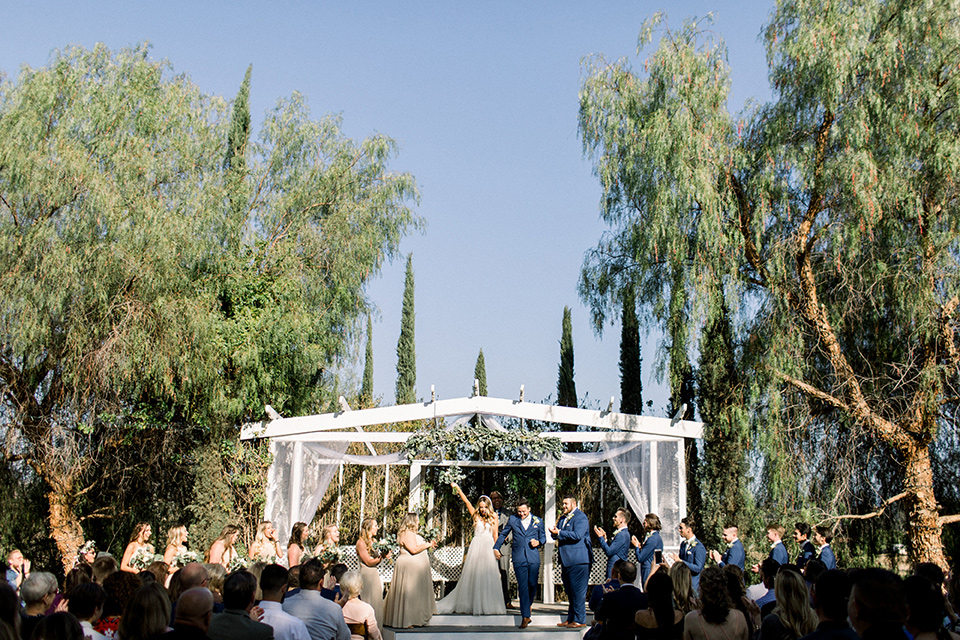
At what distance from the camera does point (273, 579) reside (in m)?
4.22

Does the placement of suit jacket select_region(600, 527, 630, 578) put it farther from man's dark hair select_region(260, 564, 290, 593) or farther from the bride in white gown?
man's dark hair select_region(260, 564, 290, 593)

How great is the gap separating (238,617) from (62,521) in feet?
30.3

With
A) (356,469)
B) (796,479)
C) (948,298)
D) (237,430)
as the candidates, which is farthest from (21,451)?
(948,298)

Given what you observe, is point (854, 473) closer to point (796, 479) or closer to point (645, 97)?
point (796, 479)

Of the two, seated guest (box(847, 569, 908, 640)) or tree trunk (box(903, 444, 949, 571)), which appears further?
tree trunk (box(903, 444, 949, 571))

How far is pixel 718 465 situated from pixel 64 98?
1066 cm

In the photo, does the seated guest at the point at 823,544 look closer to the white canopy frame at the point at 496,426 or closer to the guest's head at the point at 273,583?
the white canopy frame at the point at 496,426

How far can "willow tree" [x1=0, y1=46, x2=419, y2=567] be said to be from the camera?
Result: 10.7 meters

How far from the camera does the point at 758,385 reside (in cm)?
1089

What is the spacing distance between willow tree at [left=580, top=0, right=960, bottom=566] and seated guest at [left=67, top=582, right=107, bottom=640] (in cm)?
886

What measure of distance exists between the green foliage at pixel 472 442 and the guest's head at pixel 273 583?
733cm

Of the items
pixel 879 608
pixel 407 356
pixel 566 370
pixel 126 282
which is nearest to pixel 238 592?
pixel 879 608

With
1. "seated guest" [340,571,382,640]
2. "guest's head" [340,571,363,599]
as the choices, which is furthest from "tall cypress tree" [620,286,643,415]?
"seated guest" [340,571,382,640]

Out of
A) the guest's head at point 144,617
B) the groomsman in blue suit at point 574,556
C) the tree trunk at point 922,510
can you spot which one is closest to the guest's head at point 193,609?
the guest's head at point 144,617
